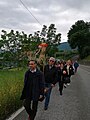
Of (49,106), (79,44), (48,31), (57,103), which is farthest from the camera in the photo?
(79,44)

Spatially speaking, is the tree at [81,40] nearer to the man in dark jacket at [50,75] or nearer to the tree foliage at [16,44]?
the tree foliage at [16,44]

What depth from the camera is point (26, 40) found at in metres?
41.7

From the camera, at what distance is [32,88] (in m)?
8.24

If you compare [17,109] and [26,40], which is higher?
[26,40]

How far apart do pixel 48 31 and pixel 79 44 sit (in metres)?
70.5

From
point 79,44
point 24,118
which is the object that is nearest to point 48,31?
point 24,118

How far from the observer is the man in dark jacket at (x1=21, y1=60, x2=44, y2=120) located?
8.21 meters

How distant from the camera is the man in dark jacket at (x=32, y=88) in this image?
8.21 meters

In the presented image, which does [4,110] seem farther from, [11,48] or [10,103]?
[11,48]

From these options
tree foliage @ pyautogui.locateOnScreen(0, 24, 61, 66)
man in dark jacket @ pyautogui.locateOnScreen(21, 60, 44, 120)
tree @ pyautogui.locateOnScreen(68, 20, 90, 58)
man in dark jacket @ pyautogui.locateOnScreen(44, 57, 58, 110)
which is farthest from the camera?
tree @ pyautogui.locateOnScreen(68, 20, 90, 58)

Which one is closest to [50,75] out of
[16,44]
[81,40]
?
[16,44]

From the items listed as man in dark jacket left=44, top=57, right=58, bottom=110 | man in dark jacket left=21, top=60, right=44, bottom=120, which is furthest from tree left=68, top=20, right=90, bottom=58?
man in dark jacket left=21, top=60, right=44, bottom=120

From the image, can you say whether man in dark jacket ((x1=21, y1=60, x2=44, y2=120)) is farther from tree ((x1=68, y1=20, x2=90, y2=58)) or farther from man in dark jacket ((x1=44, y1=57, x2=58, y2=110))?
tree ((x1=68, y1=20, x2=90, y2=58))

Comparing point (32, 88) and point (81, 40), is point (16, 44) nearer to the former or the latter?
point (32, 88)
